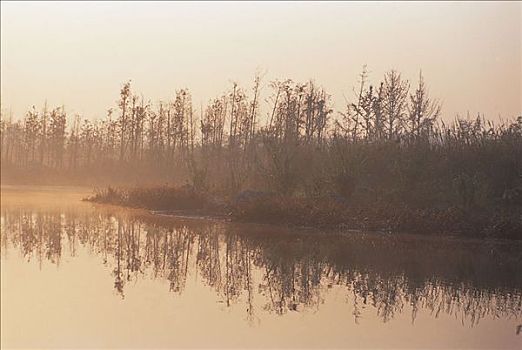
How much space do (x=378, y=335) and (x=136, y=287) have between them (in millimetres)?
3761

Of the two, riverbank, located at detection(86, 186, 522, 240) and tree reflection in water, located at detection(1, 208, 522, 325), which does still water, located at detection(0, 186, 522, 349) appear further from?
riverbank, located at detection(86, 186, 522, 240)

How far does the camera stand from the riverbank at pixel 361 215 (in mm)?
14742

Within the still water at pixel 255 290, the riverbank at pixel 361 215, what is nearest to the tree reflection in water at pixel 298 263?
the still water at pixel 255 290

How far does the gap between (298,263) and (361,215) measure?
5884mm

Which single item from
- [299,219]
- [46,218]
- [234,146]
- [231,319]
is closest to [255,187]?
[299,219]

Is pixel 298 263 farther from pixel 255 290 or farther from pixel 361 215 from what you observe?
pixel 361 215

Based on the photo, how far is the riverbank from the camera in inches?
580

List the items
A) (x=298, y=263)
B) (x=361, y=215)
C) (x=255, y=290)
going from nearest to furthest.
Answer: (x=255, y=290), (x=298, y=263), (x=361, y=215)

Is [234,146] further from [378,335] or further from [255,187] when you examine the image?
[378,335]

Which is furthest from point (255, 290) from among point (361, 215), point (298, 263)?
point (361, 215)

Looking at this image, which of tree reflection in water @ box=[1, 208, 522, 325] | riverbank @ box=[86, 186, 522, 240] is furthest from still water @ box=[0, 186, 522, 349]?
riverbank @ box=[86, 186, 522, 240]

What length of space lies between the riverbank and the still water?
0.64 m

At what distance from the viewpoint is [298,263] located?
10875mm

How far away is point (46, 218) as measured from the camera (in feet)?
59.4
